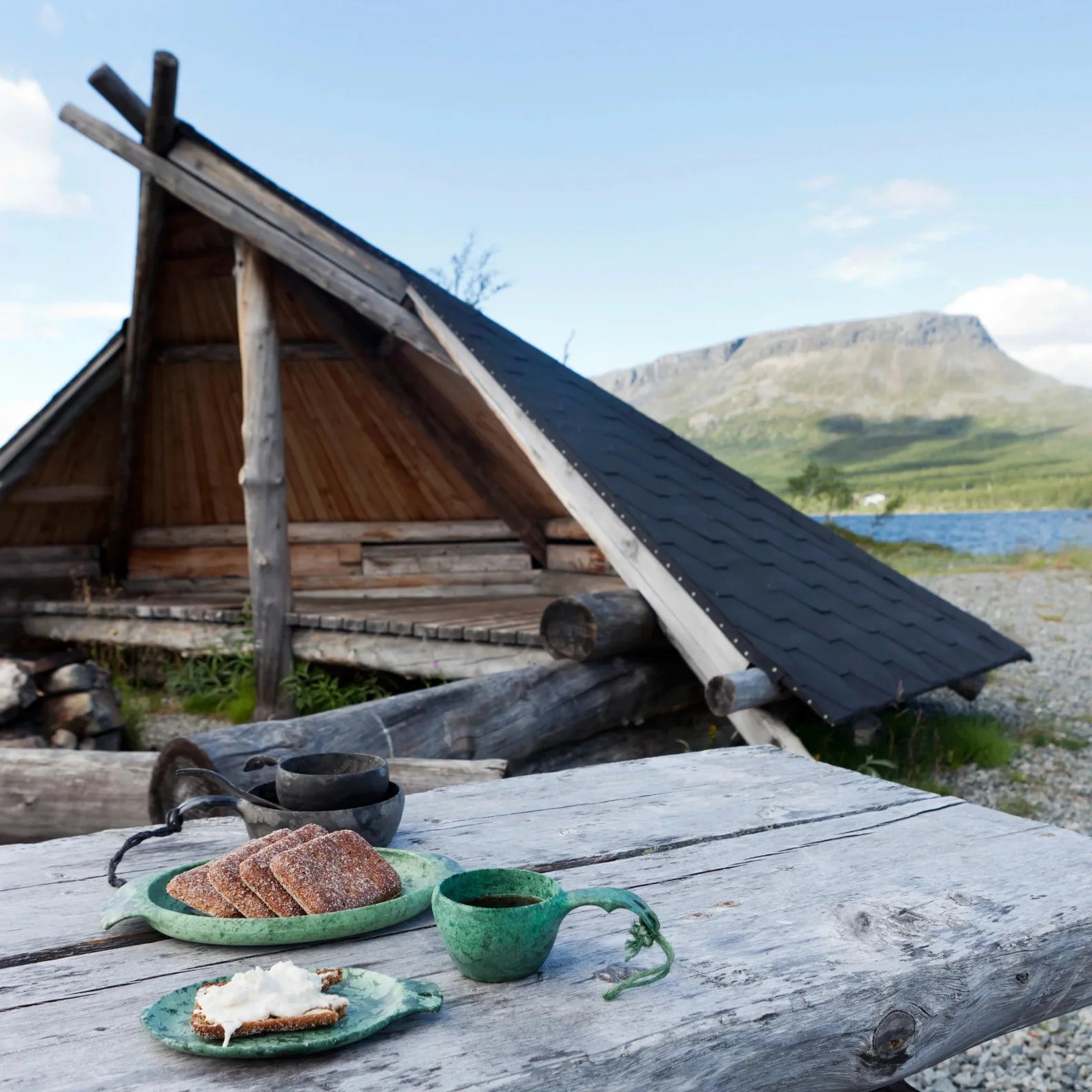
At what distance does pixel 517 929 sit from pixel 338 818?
0.50m

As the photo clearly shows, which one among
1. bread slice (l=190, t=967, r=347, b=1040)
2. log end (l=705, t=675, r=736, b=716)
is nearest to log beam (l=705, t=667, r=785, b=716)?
log end (l=705, t=675, r=736, b=716)

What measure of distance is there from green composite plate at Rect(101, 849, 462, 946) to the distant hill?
2721 inches

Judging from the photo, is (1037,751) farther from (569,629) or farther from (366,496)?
(366,496)

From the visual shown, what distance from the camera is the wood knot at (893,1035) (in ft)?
3.84

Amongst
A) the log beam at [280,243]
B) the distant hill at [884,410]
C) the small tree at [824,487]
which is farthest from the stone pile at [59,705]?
the distant hill at [884,410]

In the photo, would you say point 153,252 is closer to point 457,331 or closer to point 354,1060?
point 457,331

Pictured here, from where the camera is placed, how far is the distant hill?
101500 millimetres

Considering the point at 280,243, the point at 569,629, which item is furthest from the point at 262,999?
the point at 280,243

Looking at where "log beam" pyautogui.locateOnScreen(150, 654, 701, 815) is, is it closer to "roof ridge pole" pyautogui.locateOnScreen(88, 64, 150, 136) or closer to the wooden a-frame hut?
the wooden a-frame hut

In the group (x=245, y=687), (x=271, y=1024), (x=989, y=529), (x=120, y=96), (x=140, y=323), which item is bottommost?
(x=245, y=687)

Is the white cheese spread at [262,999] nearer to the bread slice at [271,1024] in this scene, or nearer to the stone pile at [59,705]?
the bread slice at [271,1024]

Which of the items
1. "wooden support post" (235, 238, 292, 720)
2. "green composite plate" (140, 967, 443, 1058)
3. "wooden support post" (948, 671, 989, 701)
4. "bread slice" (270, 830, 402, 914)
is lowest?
"wooden support post" (948, 671, 989, 701)

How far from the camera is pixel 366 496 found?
7.95 meters

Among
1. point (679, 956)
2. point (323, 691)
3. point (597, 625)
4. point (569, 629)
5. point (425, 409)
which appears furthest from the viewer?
point (425, 409)
